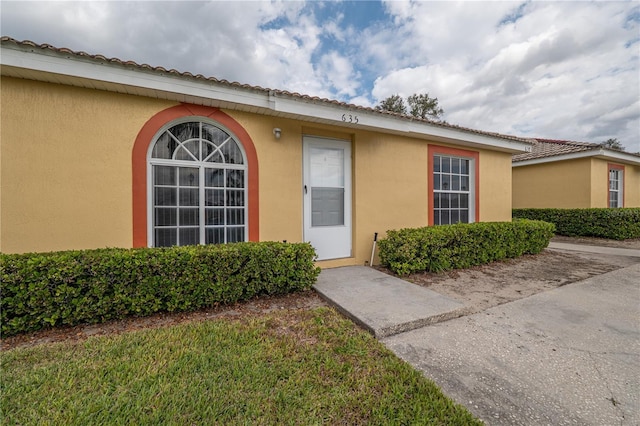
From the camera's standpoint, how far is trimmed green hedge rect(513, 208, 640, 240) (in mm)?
9664

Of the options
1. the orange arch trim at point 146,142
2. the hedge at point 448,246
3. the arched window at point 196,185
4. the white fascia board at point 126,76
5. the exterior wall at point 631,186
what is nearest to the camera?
the white fascia board at point 126,76

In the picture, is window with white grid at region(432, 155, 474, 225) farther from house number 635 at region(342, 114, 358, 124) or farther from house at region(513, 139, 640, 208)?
house at region(513, 139, 640, 208)

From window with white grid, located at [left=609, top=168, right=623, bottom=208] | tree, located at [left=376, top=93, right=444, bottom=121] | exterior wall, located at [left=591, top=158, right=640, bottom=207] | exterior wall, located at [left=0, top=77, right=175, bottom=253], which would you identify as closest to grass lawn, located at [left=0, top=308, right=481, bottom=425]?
exterior wall, located at [left=0, top=77, right=175, bottom=253]

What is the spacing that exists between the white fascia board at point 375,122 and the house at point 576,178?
5.79m

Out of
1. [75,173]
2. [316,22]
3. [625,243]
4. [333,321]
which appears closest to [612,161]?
[625,243]

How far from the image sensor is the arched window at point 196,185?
420 centimetres

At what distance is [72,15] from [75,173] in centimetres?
343

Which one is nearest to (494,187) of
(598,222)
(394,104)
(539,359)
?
(598,222)

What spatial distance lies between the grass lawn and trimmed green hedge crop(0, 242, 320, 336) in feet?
1.53

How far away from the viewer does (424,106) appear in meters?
20.9

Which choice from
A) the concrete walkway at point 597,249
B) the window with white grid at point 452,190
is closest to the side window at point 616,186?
the concrete walkway at point 597,249

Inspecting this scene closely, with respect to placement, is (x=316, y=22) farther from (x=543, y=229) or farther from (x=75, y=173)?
(x=543, y=229)

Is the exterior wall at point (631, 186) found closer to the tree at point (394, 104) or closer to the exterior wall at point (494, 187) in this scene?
the exterior wall at point (494, 187)

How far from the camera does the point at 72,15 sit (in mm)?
4629
